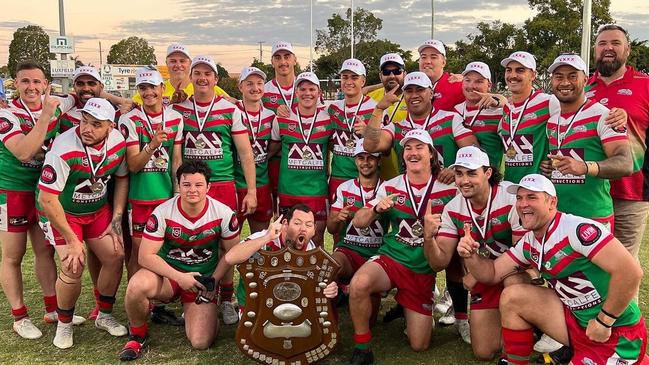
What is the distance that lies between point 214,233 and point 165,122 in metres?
1.14

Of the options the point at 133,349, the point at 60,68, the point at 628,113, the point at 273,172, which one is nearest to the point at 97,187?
the point at 133,349

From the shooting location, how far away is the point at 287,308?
4188mm

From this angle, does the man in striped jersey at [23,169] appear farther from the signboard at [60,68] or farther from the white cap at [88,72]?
the signboard at [60,68]

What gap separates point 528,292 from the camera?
12.4 feet

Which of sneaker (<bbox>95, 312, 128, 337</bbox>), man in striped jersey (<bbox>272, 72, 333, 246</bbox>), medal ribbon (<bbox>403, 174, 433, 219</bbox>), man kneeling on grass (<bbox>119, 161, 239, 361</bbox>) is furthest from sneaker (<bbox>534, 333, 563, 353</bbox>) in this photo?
sneaker (<bbox>95, 312, 128, 337</bbox>)

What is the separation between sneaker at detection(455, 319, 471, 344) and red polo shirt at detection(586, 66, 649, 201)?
1.64 meters

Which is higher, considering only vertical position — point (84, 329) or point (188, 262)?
point (188, 262)

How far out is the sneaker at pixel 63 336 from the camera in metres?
4.73

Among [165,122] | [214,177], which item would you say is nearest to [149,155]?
[165,122]

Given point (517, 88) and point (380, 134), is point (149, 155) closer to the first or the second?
point (380, 134)

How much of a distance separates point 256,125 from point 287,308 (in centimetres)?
213

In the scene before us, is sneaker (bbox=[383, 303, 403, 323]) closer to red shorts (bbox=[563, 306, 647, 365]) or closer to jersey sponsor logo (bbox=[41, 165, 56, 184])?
red shorts (bbox=[563, 306, 647, 365])

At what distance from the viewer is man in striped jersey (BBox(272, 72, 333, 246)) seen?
5531 mm

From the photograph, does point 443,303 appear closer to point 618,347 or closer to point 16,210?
point 618,347
